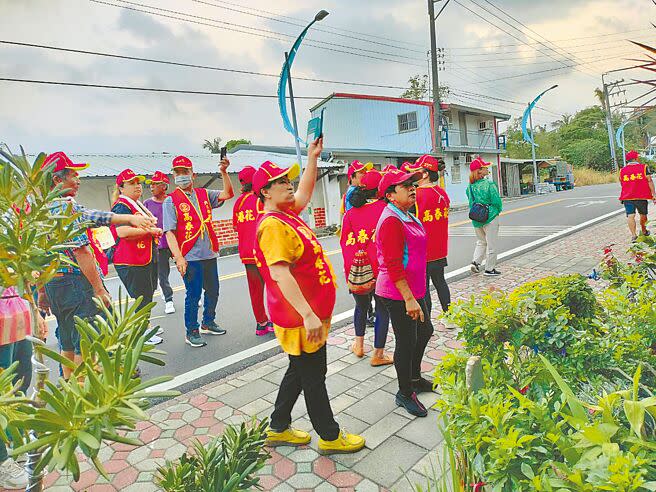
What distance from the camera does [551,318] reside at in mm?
1999

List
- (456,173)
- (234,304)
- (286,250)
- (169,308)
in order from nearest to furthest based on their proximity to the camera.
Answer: (286,250) < (169,308) < (234,304) < (456,173)

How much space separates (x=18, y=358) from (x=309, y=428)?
1936 millimetres

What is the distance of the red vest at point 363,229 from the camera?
3.92m

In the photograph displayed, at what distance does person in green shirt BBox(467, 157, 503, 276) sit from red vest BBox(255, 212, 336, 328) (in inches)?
170

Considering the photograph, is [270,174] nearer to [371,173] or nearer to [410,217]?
[410,217]

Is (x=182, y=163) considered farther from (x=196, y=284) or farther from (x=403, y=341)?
(x=403, y=341)

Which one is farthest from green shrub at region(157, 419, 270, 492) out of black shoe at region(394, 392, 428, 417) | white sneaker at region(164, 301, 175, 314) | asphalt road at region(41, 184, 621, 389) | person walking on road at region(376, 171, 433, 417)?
white sneaker at region(164, 301, 175, 314)

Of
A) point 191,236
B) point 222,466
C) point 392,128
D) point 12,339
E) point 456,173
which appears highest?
point 392,128

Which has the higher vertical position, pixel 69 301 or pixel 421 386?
pixel 69 301

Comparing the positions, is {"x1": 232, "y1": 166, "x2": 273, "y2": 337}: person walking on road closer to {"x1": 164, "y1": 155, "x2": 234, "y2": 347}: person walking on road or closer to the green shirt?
{"x1": 164, "y1": 155, "x2": 234, "y2": 347}: person walking on road

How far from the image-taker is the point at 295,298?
2.37 m

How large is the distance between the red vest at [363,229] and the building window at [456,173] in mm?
→ 26396

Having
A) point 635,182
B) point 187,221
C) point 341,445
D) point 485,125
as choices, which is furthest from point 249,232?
point 485,125

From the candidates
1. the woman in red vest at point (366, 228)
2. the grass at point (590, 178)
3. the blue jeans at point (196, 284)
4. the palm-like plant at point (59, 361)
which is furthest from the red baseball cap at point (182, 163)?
the grass at point (590, 178)
